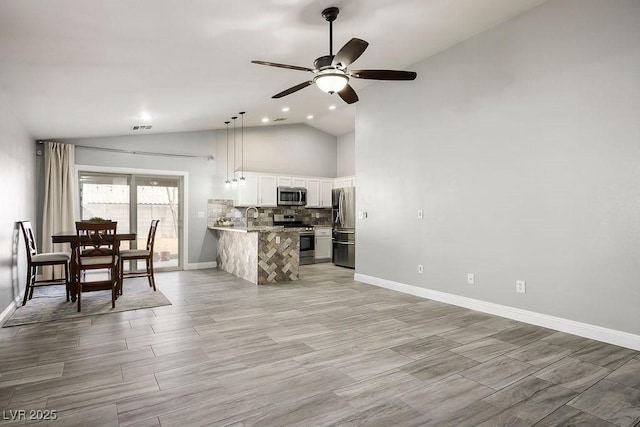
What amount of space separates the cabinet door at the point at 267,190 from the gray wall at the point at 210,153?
374mm

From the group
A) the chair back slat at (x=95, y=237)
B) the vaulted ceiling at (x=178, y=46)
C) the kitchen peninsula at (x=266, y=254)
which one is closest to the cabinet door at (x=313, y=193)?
the kitchen peninsula at (x=266, y=254)

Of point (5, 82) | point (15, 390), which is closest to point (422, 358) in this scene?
point (15, 390)

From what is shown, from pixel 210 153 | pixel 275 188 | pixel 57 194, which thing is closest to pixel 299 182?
pixel 275 188

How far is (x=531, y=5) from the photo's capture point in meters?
3.63

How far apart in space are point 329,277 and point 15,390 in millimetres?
4724

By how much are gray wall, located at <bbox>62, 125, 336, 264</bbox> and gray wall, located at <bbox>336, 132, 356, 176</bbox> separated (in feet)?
0.74

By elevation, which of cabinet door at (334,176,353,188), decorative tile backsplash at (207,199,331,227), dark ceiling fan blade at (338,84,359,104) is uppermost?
dark ceiling fan blade at (338,84,359,104)

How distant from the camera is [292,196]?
8.21 metres

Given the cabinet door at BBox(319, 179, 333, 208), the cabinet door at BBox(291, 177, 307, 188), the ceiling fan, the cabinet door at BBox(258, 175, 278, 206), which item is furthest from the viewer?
the cabinet door at BBox(319, 179, 333, 208)

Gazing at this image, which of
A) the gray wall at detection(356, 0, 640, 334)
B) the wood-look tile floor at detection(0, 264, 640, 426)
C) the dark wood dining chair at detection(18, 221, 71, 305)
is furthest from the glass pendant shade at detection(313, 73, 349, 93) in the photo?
the dark wood dining chair at detection(18, 221, 71, 305)

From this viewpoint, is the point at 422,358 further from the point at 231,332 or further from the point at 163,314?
the point at 163,314

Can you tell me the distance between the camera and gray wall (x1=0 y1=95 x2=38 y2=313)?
386 centimetres

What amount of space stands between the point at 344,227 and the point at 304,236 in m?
0.98

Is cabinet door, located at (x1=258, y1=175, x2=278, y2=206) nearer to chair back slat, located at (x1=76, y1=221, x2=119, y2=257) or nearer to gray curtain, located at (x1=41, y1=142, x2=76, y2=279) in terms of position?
gray curtain, located at (x1=41, y1=142, x2=76, y2=279)
